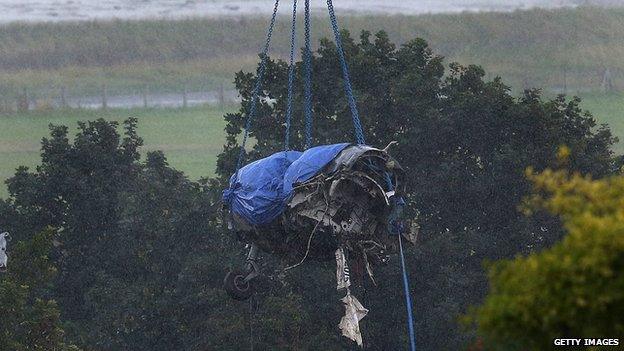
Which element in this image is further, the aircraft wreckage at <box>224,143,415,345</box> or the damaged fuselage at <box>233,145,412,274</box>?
the aircraft wreckage at <box>224,143,415,345</box>

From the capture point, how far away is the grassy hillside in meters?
71.8

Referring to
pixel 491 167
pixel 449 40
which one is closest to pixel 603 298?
pixel 491 167

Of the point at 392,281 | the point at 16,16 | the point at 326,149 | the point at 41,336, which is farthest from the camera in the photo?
the point at 16,16

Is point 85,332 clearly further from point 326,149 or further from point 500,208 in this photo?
point 326,149

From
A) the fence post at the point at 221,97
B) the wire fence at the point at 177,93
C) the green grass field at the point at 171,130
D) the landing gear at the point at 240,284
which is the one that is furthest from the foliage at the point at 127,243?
the fence post at the point at 221,97

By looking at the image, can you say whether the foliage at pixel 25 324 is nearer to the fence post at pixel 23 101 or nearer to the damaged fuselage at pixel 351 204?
the damaged fuselage at pixel 351 204

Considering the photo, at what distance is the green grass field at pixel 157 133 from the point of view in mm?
70125

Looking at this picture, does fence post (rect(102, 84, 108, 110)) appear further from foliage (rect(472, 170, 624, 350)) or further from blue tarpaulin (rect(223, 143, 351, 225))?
foliage (rect(472, 170, 624, 350))

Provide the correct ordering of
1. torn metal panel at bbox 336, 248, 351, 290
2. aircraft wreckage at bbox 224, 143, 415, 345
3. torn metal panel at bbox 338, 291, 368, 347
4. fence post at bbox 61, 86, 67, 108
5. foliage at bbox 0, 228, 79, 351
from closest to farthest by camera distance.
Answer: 1. aircraft wreckage at bbox 224, 143, 415, 345
2. torn metal panel at bbox 336, 248, 351, 290
3. torn metal panel at bbox 338, 291, 368, 347
4. foliage at bbox 0, 228, 79, 351
5. fence post at bbox 61, 86, 67, 108

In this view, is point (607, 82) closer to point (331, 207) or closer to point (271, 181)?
point (271, 181)

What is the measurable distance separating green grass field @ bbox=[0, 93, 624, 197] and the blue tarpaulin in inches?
1552

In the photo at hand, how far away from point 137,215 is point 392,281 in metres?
8.02

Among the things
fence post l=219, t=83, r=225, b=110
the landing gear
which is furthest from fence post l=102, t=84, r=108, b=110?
the landing gear

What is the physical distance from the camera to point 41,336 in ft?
112
